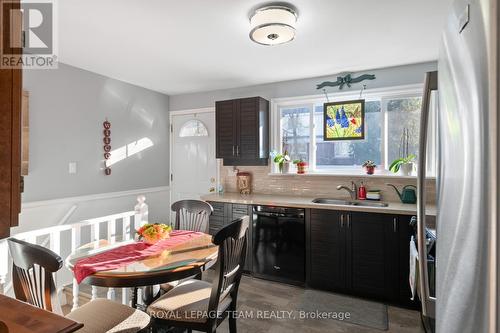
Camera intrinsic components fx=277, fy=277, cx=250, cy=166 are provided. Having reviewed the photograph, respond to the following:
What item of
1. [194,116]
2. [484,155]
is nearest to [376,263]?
[484,155]

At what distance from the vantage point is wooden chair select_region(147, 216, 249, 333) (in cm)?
170

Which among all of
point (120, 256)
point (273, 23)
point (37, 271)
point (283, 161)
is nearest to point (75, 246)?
point (120, 256)

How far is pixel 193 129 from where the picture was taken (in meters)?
4.64

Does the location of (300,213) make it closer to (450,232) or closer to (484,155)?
(450,232)

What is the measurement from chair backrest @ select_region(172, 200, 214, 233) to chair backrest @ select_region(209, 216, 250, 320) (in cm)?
82

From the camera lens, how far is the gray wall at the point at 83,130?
9.75 feet

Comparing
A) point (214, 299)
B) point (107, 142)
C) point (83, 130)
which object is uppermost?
point (83, 130)

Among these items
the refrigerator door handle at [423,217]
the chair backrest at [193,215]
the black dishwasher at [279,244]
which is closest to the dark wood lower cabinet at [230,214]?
the black dishwasher at [279,244]

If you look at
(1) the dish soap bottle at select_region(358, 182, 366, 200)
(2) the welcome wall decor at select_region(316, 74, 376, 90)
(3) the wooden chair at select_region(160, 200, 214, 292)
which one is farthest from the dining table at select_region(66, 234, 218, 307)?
(2) the welcome wall decor at select_region(316, 74, 376, 90)

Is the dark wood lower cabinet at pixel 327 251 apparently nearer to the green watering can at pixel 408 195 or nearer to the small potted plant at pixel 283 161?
the green watering can at pixel 408 195

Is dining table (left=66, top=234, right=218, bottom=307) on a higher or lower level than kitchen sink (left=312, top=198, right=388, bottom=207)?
lower

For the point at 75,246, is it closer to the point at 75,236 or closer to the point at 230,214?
the point at 75,236

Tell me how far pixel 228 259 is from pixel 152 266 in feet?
1.52

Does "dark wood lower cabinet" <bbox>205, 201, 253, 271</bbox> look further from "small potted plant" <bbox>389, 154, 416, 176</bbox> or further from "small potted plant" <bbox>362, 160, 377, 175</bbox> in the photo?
"small potted plant" <bbox>389, 154, 416, 176</bbox>
